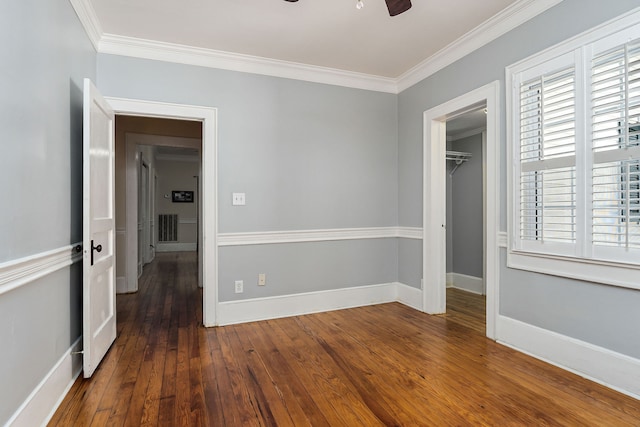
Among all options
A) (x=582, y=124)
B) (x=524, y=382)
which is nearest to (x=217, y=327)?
(x=524, y=382)

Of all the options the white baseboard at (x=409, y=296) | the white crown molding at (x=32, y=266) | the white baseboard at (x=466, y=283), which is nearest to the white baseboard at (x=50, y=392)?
the white crown molding at (x=32, y=266)

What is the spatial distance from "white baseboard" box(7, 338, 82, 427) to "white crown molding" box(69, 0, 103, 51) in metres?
2.28

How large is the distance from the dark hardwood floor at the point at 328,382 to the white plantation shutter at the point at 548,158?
38.4 inches

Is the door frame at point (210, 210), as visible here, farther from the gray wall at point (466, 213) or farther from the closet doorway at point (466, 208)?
the gray wall at point (466, 213)

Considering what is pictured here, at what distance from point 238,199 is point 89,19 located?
1820 mm

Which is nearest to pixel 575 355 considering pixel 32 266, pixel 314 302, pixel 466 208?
pixel 314 302

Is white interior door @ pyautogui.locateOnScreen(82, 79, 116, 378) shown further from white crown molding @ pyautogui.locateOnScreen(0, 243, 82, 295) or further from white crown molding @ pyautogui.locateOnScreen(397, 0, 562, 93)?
white crown molding @ pyautogui.locateOnScreen(397, 0, 562, 93)

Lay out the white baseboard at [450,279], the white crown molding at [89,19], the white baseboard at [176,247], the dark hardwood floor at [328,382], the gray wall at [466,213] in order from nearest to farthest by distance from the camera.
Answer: the dark hardwood floor at [328,382]
the white crown molding at [89,19]
the gray wall at [466,213]
the white baseboard at [450,279]
the white baseboard at [176,247]

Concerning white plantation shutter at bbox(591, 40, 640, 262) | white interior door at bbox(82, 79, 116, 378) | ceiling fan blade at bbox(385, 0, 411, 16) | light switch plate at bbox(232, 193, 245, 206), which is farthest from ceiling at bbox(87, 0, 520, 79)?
light switch plate at bbox(232, 193, 245, 206)

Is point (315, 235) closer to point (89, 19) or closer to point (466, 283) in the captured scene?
point (466, 283)

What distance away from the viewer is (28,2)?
5.38 ft

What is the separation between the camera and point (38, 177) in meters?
1.75

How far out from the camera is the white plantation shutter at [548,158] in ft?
7.48

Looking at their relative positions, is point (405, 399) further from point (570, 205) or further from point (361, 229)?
point (361, 229)
